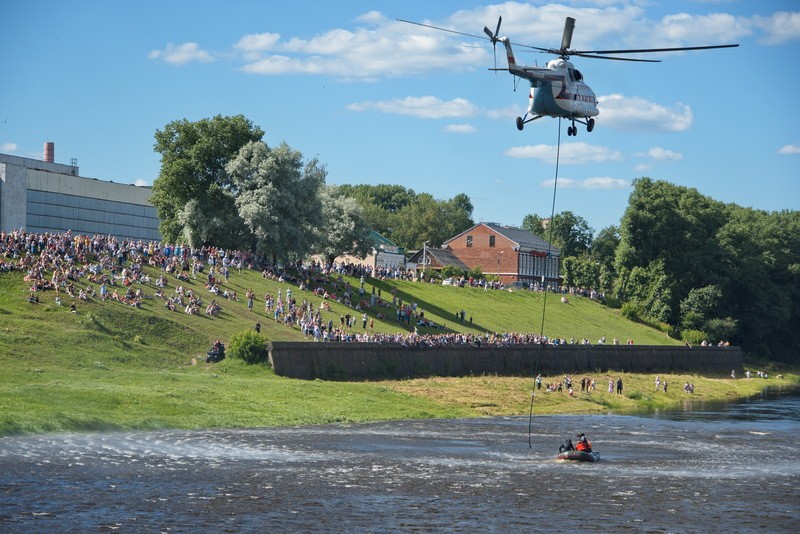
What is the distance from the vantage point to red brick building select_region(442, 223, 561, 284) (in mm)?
172375

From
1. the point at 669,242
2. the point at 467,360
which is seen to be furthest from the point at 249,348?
the point at 669,242

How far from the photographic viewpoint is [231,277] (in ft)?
309

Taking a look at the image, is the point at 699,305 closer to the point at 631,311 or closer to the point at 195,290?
the point at 631,311

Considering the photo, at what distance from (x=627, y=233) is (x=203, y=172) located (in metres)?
58.1

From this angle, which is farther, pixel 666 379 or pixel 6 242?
pixel 666 379

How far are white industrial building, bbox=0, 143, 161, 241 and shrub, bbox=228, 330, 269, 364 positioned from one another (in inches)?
1857

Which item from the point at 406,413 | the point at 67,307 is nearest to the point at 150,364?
the point at 67,307

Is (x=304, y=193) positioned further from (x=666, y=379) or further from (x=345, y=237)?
(x=666, y=379)

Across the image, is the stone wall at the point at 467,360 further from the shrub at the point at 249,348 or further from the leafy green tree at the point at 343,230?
the leafy green tree at the point at 343,230

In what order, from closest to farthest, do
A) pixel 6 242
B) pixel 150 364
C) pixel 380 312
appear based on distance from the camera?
1. pixel 150 364
2. pixel 6 242
3. pixel 380 312

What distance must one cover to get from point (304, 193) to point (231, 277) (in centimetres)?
1744

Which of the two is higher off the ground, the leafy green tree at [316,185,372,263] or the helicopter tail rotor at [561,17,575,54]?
the helicopter tail rotor at [561,17,575,54]

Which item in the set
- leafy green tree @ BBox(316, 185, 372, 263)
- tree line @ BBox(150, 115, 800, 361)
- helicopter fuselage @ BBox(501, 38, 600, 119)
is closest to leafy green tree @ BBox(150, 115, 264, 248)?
tree line @ BBox(150, 115, 800, 361)

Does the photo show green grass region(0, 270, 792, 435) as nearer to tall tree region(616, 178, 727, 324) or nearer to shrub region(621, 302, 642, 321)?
shrub region(621, 302, 642, 321)
